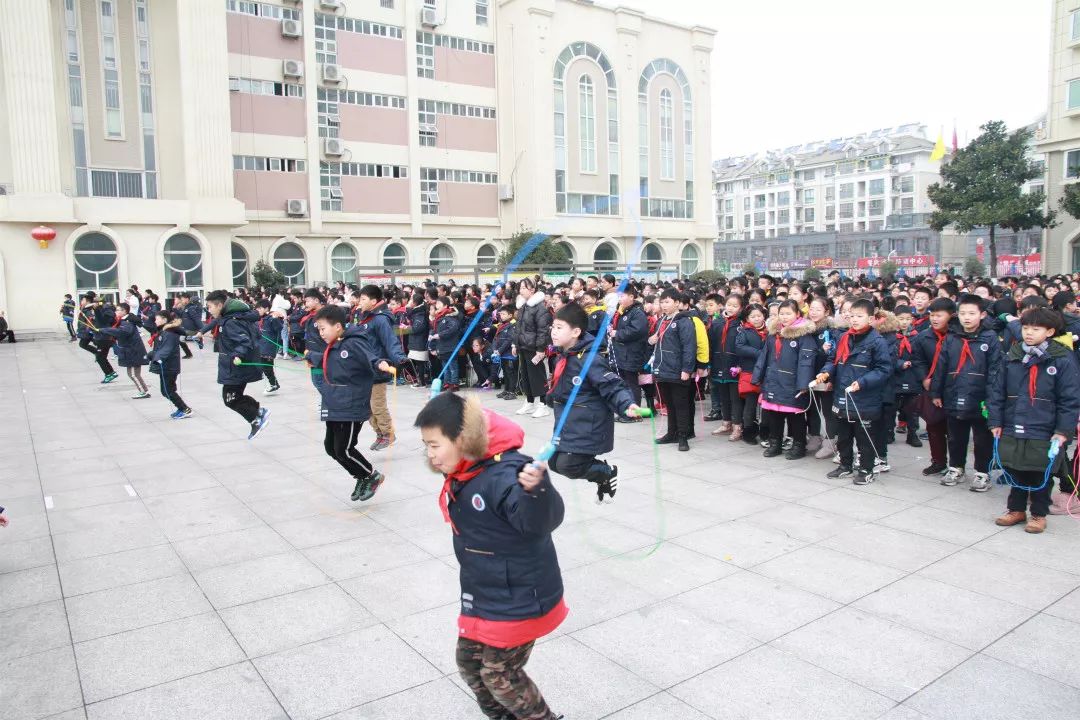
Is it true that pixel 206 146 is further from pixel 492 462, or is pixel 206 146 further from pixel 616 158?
pixel 492 462

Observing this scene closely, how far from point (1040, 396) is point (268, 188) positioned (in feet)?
117

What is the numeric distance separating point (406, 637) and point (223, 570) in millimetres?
1777

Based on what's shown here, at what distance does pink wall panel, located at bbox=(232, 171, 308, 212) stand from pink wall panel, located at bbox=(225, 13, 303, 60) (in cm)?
548

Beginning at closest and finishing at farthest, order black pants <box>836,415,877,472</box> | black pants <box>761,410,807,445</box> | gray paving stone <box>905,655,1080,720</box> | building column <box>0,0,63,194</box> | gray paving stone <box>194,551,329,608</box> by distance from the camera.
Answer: gray paving stone <box>905,655,1080,720</box> → gray paving stone <box>194,551,329,608</box> → black pants <box>836,415,877,472</box> → black pants <box>761,410,807,445</box> → building column <box>0,0,63,194</box>

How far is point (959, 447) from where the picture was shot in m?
7.00

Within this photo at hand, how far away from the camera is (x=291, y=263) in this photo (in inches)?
1464

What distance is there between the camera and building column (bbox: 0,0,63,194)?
2747 cm

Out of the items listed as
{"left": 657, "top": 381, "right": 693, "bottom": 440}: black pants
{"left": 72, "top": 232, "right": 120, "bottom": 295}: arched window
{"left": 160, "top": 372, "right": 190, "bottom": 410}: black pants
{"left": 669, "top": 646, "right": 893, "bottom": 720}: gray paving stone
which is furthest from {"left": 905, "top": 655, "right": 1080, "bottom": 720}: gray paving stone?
{"left": 72, "top": 232, "right": 120, "bottom": 295}: arched window

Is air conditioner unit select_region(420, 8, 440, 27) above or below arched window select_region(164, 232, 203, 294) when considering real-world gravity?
above

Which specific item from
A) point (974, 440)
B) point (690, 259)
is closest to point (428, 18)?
point (690, 259)

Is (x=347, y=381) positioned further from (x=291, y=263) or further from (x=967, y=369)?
(x=291, y=263)

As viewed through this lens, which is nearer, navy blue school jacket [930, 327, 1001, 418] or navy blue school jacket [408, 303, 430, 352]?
navy blue school jacket [930, 327, 1001, 418]

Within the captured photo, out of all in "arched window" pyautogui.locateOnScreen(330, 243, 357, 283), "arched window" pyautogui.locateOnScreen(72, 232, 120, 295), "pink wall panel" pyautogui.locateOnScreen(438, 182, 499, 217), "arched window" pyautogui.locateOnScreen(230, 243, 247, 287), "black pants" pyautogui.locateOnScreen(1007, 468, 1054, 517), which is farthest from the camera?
"pink wall panel" pyautogui.locateOnScreen(438, 182, 499, 217)

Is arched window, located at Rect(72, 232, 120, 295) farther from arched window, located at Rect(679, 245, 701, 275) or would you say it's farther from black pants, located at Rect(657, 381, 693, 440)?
arched window, located at Rect(679, 245, 701, 275)
